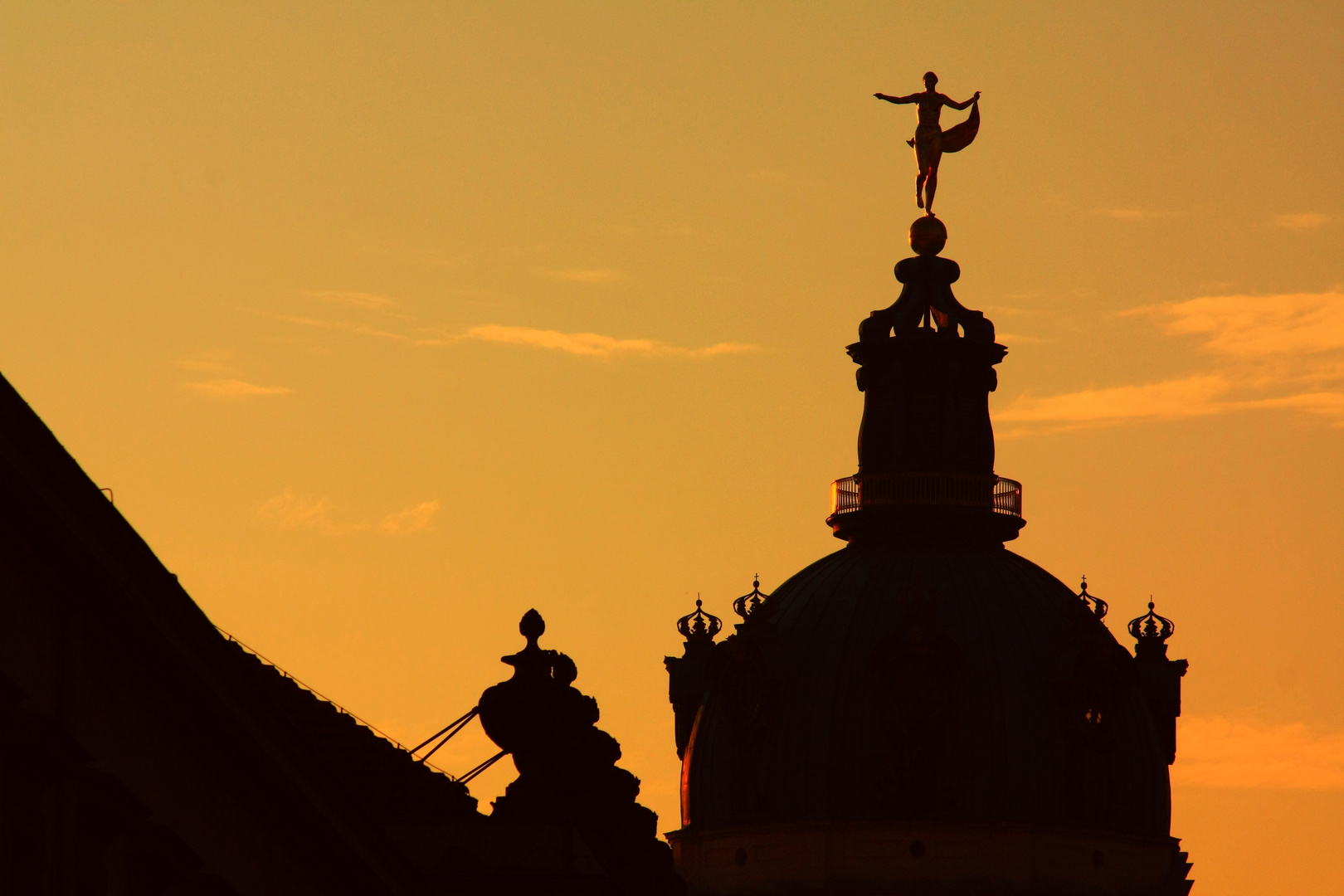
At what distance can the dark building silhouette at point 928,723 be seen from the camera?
8650 cm

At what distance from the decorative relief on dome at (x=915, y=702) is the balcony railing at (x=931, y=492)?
17.4ft

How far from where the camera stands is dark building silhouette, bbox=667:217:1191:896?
284 feet

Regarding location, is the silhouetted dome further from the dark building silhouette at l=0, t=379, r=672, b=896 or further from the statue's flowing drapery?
the dark building silhouette at l=0, t=379, r=672, b=896

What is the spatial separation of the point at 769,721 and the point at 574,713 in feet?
135

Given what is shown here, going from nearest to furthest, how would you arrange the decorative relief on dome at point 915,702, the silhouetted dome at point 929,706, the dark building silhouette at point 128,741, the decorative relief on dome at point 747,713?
the dark building silhouette at point 128,741 → the decorative relief on dome at point 915,702 → the silhouetted dome at point 929,706 → the decorative relief on dome at point 747,713

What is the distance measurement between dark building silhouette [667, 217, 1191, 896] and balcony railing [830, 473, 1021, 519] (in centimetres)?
5

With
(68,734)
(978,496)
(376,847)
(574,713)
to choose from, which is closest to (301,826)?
(376,847)

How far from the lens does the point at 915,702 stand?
86.2 m

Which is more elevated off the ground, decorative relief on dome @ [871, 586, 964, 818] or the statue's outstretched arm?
the statue's outstretched arm

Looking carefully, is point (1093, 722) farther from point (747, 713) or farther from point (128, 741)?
point (128, 741)

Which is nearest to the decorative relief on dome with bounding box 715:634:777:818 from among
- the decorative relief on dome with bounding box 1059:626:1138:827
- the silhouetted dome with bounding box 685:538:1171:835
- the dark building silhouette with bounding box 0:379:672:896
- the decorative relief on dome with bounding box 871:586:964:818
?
the silhouetted dome with bounding box 685:538:1171:835

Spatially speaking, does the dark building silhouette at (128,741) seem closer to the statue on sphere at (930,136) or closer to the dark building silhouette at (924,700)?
the dark building silhouette at (924,700)

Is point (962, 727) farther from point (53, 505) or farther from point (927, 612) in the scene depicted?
point (53, 505)

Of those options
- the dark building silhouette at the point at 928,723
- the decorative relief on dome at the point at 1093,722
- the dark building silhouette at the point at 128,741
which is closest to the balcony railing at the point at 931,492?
the dark building silhouette at the point at 928,723
